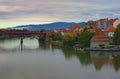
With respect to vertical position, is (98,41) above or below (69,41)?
above

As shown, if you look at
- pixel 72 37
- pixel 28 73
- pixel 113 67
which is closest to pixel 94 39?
pixel 72 37

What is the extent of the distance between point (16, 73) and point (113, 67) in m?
3.72

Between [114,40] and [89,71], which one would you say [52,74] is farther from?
[114,40]

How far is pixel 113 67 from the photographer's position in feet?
48.1

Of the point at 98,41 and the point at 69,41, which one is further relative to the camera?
the point at 69,41

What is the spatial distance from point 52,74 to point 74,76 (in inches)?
34.2

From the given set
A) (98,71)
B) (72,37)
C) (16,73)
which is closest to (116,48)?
(72,37)

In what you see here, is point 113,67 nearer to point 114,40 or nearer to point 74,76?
point 74,76

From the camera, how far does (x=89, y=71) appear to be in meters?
13.8

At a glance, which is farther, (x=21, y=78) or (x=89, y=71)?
(x=89, y=71)

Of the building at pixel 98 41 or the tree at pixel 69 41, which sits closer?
the building at pixel 98 41

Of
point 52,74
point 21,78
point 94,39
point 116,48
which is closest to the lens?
point 21,78

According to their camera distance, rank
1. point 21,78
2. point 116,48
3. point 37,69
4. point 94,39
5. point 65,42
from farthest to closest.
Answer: point 65,42
point 94,39
point 116,48
point 37,69
point 21,78

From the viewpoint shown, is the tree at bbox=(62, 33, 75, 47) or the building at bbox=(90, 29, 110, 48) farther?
the tree at bbox=(62, 33, 75, 47)
